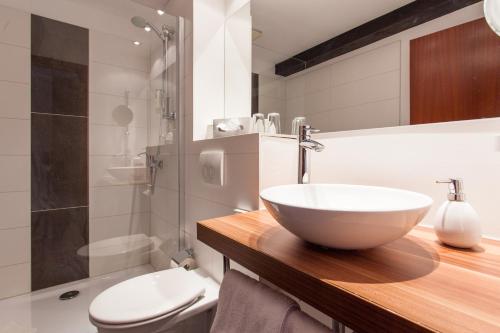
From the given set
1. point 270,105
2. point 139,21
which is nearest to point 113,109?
point 139,21

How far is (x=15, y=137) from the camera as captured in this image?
5.11 feet

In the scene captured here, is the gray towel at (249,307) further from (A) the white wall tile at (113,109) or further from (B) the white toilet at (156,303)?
(A) the white wall tile at (113,109)

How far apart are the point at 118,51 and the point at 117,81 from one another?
0.79 feet

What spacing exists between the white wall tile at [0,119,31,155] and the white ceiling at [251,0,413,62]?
5.22 ft

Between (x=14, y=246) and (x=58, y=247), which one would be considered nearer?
(x=14, y=246)

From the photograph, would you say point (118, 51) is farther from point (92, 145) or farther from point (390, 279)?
point (390, 279)

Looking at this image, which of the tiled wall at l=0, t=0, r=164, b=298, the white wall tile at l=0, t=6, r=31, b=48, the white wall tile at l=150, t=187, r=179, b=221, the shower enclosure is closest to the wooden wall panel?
the shower enclosure

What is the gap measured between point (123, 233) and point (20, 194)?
684 mm

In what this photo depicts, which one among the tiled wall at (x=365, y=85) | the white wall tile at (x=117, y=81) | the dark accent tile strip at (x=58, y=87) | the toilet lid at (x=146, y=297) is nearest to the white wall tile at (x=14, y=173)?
the dark accent tile strip at (x=58, y=87)

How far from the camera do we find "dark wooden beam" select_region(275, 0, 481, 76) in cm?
73

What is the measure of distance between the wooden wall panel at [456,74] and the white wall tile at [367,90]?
60 mm

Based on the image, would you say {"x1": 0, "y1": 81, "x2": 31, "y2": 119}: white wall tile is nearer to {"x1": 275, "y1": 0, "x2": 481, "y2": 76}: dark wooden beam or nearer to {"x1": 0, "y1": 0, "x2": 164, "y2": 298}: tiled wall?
{"x1": 0, "y1": 0, "x2": 164, "y2": 298}: tiled wall

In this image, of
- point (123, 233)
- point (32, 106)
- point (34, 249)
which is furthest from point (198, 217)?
point (32, 106)

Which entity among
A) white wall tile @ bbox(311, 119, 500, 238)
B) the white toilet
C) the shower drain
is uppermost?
white wall tile @ bbox(311, 119, 500, 238)
